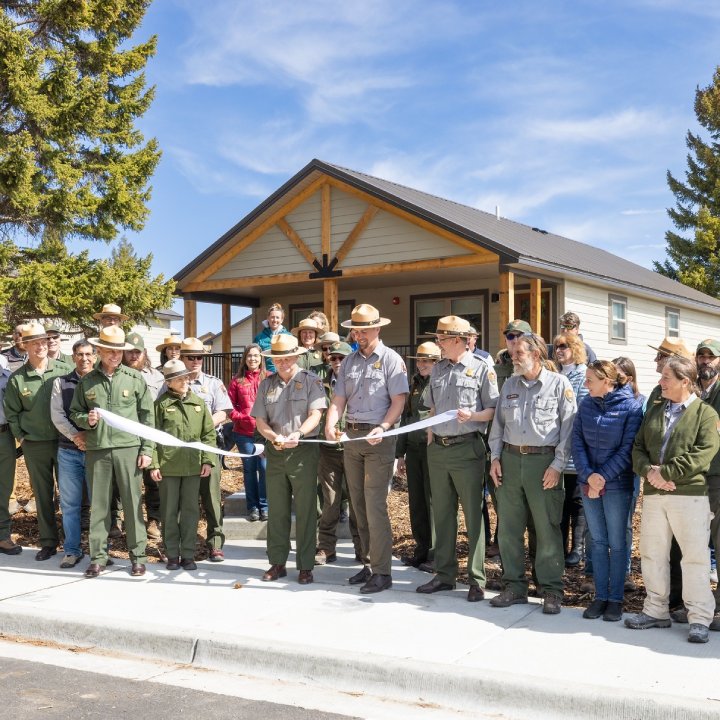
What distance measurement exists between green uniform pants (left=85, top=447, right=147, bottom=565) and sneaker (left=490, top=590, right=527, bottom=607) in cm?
312

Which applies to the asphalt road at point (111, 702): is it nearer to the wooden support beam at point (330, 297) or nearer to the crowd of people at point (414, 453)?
the crowd of people at point (414, 453)

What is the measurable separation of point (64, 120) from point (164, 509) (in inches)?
359

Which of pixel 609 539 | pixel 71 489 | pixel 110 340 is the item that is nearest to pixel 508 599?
pixel 609 539

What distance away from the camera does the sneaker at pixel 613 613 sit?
5.45m

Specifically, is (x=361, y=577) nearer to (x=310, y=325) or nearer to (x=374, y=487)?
(x=374, y=487)

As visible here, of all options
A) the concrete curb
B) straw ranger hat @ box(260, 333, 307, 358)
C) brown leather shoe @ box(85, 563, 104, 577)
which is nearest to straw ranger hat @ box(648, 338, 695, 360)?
the concrete curb

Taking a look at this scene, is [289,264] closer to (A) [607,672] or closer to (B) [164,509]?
(B) [164,509]

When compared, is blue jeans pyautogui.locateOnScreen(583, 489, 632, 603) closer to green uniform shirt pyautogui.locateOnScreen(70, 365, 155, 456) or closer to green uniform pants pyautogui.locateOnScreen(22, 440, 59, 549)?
green uniform shirt pyautogui.locateOnScreen(70, 365, 155, 456)

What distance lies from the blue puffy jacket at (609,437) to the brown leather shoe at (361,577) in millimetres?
2029

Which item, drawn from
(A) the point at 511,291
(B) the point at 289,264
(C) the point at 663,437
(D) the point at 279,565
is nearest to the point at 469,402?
(C) the point at 663,437

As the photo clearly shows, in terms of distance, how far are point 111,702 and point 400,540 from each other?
414 cm

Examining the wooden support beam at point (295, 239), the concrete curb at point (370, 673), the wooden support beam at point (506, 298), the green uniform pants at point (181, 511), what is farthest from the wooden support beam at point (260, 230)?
the concrete curb at point (370, 673)

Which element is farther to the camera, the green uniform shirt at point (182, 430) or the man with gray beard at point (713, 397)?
the green uniform shirt at point (182, 430)

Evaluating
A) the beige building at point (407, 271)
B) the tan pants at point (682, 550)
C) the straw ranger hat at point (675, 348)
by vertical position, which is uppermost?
the beige building at point (407, 271)
